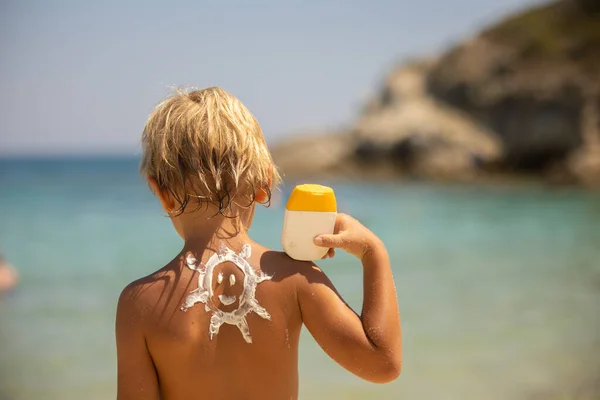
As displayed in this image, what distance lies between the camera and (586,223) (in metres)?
12.5

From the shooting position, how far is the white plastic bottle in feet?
4.73

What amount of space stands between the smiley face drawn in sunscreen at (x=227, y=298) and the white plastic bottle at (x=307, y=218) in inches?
3.7

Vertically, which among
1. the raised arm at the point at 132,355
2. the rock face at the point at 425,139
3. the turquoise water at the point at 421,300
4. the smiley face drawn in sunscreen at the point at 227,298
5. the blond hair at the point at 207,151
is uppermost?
the blond hair at the point at 207,151

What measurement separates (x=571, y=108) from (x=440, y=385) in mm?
21283

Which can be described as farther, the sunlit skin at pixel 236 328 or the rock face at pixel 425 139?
the rock face at pixel 425 139

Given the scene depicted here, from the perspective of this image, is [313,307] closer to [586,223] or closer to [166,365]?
[166,365]

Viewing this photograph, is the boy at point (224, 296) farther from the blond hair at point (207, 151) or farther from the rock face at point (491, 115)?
Result: the rock face at point (491, 115)

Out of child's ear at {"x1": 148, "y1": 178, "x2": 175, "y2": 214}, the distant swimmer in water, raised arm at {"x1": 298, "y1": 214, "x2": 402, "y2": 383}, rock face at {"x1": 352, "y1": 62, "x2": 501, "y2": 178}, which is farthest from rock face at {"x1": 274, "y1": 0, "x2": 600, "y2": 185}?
child's ear at {"x1": 148, "y1": 178, "x2": 175, "y2": 214}

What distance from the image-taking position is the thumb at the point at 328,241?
1447 mm

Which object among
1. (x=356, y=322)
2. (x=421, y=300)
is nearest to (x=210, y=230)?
(x=356, y=322)

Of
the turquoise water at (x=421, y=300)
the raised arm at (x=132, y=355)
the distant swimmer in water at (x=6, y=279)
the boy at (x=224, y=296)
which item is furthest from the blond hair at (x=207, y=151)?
the distant swimmer in water at (x=6, y=279)

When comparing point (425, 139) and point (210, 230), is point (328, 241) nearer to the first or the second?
point (210, 230)

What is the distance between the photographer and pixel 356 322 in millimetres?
1443

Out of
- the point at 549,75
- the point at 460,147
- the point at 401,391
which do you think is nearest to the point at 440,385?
the point at 401,391
